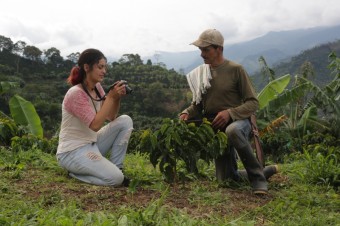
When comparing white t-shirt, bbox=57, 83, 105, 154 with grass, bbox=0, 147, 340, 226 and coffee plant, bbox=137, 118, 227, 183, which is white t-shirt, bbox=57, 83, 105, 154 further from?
coffee plant, bbox=137, 118, 227, 183

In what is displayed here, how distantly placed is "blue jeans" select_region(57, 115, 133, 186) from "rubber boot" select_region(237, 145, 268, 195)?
1219 mm

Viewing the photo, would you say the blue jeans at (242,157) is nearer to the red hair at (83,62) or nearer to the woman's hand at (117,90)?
the woman's hand at (117,90)

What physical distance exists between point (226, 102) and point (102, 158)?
138 centimetres

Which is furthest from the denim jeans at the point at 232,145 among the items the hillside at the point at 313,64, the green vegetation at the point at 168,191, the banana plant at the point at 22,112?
the hillside at the point at 313,64

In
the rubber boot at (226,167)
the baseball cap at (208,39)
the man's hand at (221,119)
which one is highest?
the baseball cap at (208,39)

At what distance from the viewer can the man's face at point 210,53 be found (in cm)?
396

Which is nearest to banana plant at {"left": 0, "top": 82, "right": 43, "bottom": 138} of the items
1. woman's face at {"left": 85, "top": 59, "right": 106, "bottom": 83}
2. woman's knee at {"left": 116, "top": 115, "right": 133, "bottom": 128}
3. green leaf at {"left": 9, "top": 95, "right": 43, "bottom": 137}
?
green leaf at {"left": 9, "top": 95, "right": 43, "bottom": 137}

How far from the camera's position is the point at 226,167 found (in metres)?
4.18

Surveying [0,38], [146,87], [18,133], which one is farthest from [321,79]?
[18,133]

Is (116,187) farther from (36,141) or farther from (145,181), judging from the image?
(36,141)

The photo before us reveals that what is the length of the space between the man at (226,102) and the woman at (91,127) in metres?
0.76

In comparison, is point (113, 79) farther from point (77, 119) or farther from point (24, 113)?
point (77, 119)

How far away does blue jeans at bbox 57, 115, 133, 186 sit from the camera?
12.8ft

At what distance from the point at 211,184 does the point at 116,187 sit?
3.21 feet
